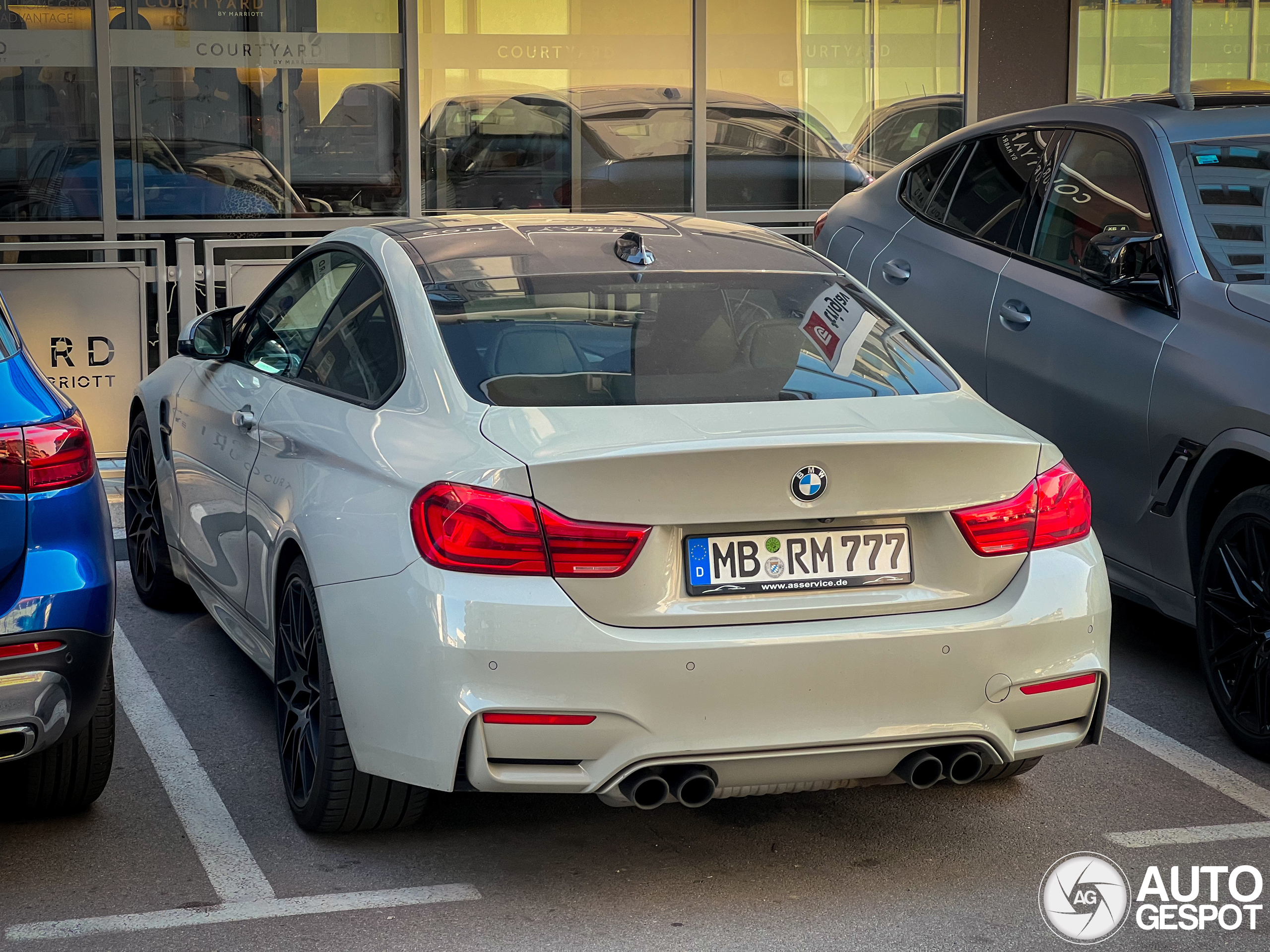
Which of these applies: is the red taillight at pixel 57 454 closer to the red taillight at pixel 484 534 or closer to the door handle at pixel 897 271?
the red taillight at pixel 484 534

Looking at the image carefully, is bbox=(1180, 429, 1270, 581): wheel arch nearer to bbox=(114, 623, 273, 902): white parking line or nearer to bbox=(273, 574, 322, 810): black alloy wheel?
bbox=(273, 574, 322, 810): black alloy wheel

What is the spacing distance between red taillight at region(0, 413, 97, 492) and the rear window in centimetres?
87

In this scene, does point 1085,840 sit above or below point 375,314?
below

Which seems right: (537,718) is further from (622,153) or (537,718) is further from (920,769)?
(622,153)

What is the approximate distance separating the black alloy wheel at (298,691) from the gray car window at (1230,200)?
2964 mm

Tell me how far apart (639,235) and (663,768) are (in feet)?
5.44

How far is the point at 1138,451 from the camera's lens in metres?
5.11

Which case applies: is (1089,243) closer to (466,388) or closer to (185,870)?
(466,388)

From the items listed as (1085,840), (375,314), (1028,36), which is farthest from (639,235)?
(1028,36)

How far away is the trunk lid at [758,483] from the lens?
11.1 ft

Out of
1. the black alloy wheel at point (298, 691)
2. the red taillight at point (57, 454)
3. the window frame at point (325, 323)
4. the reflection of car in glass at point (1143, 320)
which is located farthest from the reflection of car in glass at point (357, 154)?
the red taillight at point (57, 454)

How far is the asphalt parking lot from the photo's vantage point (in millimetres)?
3551

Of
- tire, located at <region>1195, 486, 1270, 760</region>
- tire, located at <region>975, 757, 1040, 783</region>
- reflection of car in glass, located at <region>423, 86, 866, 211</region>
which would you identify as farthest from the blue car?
reflection of car in glass, located at <region>423, 86, 866, 211</region>

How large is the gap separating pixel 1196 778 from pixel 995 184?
2.66 metres
